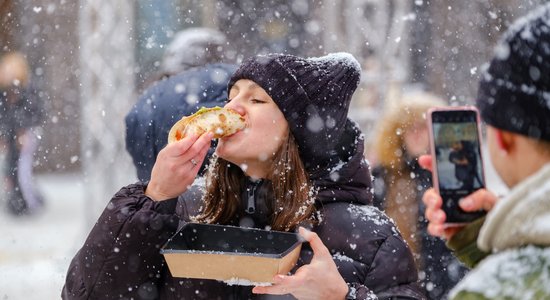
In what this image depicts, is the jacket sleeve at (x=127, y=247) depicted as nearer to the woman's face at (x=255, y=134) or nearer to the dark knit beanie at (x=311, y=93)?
the woman's face at (x=255, y=134)

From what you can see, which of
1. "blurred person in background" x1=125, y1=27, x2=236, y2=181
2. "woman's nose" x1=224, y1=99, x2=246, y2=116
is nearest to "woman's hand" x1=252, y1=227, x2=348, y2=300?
"woman's nose" x1=224, y1=99, x2=246, y2=116

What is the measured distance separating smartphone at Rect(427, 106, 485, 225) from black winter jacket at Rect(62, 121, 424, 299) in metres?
0.64

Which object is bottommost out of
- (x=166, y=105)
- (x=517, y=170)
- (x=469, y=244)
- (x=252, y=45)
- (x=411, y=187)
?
(x=411, y=187)

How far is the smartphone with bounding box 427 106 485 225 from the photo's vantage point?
172 cm

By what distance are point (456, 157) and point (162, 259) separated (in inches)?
42.1

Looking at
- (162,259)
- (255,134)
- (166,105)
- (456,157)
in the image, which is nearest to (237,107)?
(255,134)

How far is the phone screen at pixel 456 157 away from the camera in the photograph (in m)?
1.72

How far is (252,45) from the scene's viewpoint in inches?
441

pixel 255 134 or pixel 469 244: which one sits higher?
pixel 255 134

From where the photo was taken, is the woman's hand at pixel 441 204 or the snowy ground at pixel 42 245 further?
the snowy ground at pixel 42 245

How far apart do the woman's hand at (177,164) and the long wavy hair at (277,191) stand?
0.21m

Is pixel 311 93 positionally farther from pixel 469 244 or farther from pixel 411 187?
pixel 411 187

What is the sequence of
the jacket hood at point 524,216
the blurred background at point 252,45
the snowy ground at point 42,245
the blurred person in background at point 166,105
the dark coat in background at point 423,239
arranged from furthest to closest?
the blurred background at point 252,45, the snowy ground at point 42,245, the dark coat in background at point 423,239, the blurred person in background at point 166,105, the jacket hood at point 524,216

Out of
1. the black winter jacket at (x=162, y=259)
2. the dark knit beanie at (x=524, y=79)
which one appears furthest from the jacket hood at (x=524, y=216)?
the black winter jacket at (x=162, y=259)
